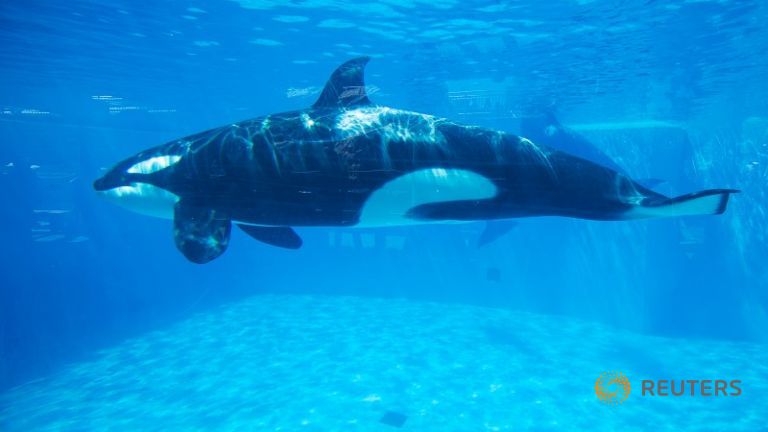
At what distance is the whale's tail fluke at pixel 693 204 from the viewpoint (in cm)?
307

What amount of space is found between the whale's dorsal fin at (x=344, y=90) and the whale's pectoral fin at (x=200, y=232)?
1.66m

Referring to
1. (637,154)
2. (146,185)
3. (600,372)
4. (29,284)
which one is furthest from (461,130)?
(29,284)

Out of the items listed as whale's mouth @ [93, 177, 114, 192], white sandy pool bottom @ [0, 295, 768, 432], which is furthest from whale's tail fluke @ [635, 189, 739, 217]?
white sandy pool bottom @ [0, 295, 768, 432]

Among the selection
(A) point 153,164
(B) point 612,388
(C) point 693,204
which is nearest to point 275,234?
(A) point 153,164

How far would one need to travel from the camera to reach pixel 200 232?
14.1 ft

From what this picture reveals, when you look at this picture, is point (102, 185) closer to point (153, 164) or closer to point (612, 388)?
→ point (153, 164)

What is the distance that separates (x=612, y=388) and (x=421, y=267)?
22023 millimetres

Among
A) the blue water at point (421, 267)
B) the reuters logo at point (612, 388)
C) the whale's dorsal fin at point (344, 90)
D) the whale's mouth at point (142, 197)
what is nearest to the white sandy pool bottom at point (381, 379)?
the blue water at point (421, 267)

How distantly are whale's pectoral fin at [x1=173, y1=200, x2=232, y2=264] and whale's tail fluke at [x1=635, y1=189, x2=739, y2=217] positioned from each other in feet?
12.7

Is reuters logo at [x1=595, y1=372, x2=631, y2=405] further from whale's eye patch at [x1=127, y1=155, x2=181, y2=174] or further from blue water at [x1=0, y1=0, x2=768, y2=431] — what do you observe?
whale's eye patch at [x1=127, y1=155, x2=181, y2=174]

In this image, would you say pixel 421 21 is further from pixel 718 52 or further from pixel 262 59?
pixel 718 52

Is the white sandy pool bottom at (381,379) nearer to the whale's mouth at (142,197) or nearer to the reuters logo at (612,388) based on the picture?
the reuters logo at (612,388)

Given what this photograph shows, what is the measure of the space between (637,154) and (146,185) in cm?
3595

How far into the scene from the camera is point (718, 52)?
60.8 feet
